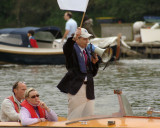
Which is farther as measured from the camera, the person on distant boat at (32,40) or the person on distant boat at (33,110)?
the person on distant boat at (32,40)

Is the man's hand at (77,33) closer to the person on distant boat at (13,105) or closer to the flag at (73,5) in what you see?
the flag at (73,5)

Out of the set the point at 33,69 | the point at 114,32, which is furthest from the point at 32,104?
the point at 114,32

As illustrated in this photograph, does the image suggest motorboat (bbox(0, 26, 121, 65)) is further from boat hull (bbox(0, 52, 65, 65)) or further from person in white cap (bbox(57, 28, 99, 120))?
person in white cap (bbox(57, 28, 99, 120))

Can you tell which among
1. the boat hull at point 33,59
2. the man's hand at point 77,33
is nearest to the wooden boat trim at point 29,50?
the boat hull at point 33,59

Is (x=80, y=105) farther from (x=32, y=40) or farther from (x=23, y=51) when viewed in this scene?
(x=32, y=40)

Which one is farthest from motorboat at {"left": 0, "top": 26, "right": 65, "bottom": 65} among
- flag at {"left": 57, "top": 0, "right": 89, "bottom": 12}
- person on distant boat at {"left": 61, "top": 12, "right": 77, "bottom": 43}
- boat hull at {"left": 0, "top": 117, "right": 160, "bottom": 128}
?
boat hull at {"left": 0, "top": 117, "right": 160, "bottom": 128}

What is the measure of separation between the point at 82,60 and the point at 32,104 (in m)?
0.95

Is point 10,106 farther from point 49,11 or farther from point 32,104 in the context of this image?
point 49,11

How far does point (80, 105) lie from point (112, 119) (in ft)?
2.25

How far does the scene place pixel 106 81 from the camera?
16.3 metres

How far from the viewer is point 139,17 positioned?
50.4 m

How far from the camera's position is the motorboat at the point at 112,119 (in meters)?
6.99

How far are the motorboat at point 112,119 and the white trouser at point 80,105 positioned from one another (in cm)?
19

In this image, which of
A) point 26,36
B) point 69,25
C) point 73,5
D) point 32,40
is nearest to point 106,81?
point 69,25
